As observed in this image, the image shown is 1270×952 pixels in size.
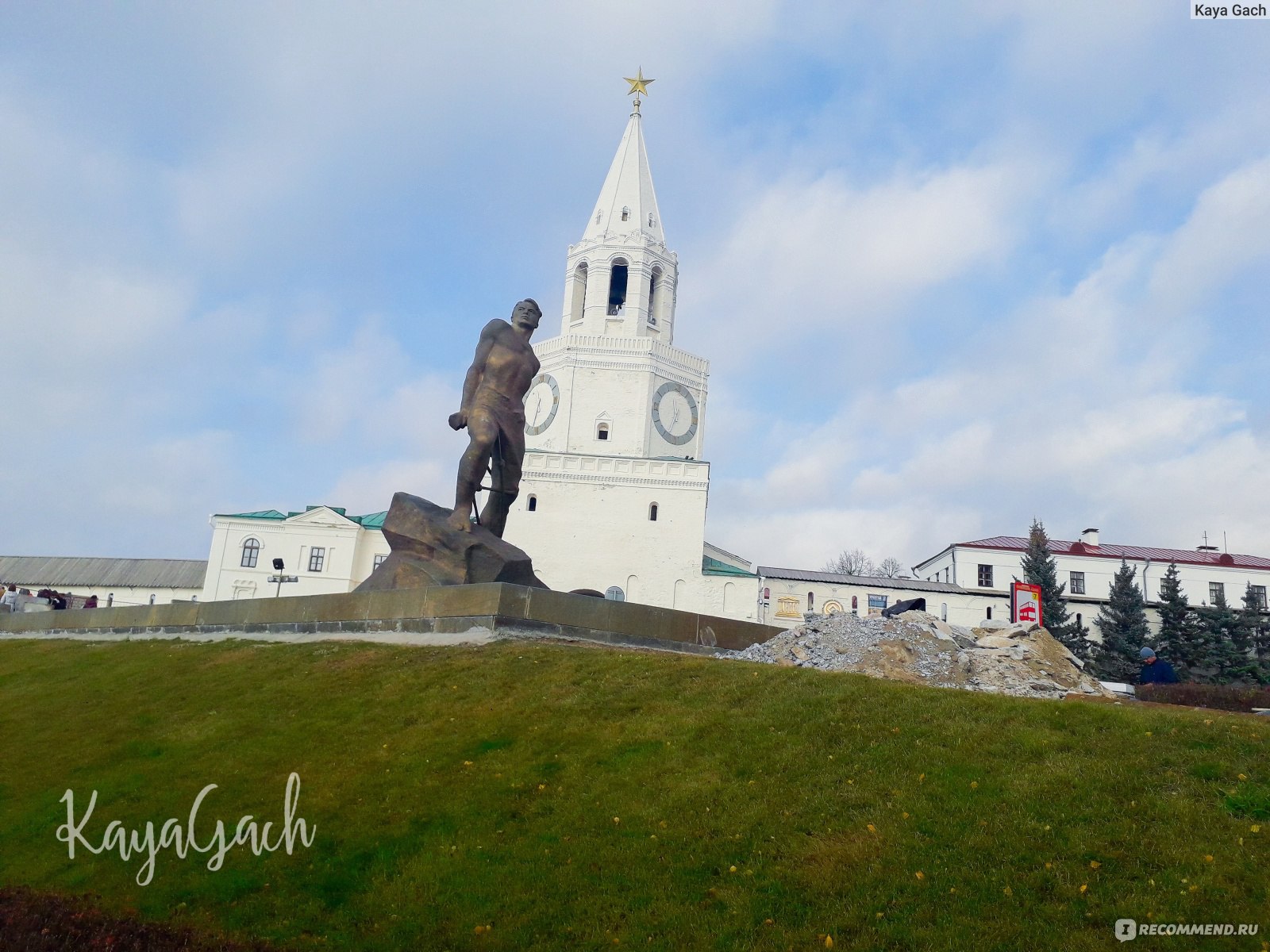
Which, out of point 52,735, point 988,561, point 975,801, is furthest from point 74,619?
point 988,561

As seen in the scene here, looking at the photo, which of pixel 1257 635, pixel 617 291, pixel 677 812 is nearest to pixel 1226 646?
pixel 1257 635

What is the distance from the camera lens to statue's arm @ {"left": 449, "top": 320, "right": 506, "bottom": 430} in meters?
16.9

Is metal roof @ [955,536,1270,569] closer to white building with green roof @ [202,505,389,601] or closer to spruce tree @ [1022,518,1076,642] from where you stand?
spruce tree @ [1022,518,1076,642]

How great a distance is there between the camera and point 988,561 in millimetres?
60250

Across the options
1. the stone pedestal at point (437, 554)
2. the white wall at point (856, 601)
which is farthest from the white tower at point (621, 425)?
the stone pedestal at point (437, 554)

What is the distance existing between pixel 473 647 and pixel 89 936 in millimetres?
6745

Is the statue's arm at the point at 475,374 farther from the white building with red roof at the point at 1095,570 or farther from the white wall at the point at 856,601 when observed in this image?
the white building with red roof at the point at 1095,570

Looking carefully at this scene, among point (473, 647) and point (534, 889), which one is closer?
point (534, 889)

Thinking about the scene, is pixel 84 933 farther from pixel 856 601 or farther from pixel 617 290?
pixel 856 601

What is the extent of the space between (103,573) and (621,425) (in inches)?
1499

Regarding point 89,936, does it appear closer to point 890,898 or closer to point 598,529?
point 890,898

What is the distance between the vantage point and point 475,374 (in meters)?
17.0

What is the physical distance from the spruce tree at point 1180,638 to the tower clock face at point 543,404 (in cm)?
3036

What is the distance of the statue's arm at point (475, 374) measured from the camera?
16875 millimetres
